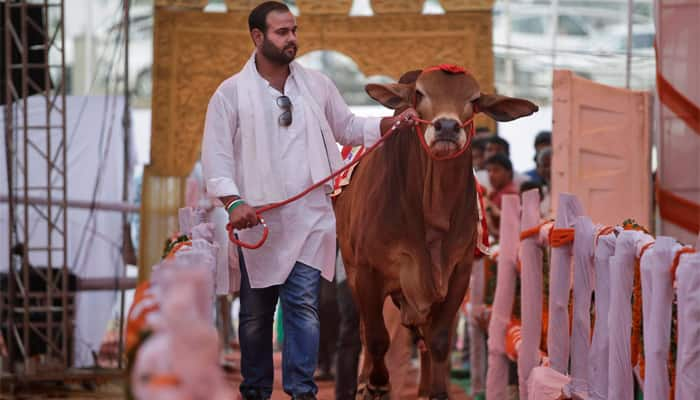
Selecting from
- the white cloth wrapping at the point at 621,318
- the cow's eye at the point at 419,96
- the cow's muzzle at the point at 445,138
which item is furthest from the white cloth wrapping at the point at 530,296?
the white cloth wrapping at the point at 621,318

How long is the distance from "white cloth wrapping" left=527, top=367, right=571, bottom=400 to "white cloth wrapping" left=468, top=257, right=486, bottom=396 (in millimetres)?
3787

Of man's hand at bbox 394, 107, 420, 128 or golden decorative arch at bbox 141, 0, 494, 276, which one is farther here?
golden decorative arch at bbox 141, 0, 494, 276

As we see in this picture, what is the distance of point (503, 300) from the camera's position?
885 cm

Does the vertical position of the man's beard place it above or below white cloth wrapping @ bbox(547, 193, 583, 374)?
above

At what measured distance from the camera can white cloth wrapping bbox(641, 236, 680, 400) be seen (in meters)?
4.42

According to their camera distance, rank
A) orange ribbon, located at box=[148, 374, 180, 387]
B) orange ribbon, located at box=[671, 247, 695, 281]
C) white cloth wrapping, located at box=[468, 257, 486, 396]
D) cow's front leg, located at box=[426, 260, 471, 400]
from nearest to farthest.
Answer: orange ribbon, located at box=[148, 374, 180, 387], orange ribbon, located at box=[671, 247, 695, 281], cow's front leg, located at box=[426, 260, 471, 400], white cloth wrapping, located at box=[468, 257, 486, 396]

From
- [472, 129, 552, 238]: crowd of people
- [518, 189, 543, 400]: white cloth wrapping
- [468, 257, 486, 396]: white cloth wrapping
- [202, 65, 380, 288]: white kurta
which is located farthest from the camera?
[472, 129, 552, 238]: crowd of people

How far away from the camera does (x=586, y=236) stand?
5840mm

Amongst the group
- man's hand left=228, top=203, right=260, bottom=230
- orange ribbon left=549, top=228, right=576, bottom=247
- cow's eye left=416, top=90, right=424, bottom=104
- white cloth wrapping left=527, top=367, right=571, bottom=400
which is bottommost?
white cloth wrapping left=527, top=367, right=571, bottom=400

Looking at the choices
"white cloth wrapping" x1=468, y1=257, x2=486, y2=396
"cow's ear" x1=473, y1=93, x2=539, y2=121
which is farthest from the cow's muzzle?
"white cloth wrapping" x1=468, y1=257, x2=486, y2=396

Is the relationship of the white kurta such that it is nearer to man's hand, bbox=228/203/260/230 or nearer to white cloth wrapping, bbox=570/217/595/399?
man's hand, bbox=228/203/260/230

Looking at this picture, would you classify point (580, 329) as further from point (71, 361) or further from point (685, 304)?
point (71, 361)

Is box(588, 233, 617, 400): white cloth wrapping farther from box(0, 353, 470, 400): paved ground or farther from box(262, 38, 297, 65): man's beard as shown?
box(0, 353, 470, 400): paved ground

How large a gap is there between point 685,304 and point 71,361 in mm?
8772
